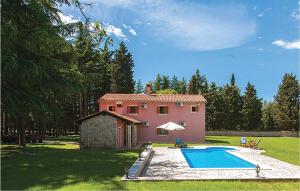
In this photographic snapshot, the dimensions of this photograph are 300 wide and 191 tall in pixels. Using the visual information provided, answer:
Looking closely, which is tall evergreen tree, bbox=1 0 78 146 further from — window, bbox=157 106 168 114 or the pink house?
window, bbox=157 106 168 114

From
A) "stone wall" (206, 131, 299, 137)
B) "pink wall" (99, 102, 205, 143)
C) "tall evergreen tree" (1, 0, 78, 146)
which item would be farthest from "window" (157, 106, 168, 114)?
"tall evergreen tree" (1, 0, 78, 146)

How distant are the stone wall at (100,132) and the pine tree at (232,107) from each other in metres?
41.5

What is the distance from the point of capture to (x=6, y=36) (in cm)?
1565

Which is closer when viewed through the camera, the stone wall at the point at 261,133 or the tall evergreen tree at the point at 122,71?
the tall evergreen tree at the point at 122,71

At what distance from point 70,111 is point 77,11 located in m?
40.5

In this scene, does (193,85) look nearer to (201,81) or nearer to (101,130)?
(201,81)

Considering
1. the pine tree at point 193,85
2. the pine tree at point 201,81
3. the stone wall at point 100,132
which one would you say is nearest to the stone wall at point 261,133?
the pine tree at point 193,85

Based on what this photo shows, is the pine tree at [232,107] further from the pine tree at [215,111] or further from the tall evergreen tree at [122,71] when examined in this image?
the tall evergreen tree at [122,71]

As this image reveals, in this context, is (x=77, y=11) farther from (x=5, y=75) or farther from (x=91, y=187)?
(x=91, y=187)

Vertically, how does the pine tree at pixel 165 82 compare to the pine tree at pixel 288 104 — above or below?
above

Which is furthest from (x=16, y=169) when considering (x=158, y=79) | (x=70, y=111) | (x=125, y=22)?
(x=158, y=79)

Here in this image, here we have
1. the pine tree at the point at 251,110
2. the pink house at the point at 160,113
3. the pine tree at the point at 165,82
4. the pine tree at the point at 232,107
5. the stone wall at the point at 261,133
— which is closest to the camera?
the pink house at the point at 160,113

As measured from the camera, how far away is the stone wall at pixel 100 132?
30234 mm

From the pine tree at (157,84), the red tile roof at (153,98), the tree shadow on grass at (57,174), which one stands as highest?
the pine tree at (157,84)
